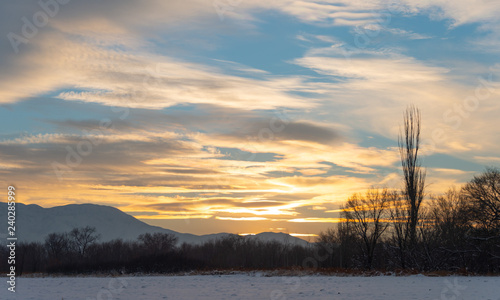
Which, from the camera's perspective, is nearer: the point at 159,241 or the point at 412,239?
the point at 412,239

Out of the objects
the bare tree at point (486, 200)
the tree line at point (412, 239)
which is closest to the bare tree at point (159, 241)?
the tree line at point (412, 239)

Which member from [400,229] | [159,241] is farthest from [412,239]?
[159,241]

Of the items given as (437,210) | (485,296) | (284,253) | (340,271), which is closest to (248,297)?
(485,296)

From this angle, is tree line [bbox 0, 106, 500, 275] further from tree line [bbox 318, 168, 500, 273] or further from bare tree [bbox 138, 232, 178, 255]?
bare tree [bbox 138, 232, 178, 255]

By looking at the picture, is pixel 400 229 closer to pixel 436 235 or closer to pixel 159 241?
pixel 436 235

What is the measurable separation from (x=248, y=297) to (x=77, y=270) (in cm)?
4729

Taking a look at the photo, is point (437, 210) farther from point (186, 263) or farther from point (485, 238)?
point (186, 263)

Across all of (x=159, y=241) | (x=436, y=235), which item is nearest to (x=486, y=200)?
(x=436, y=235)

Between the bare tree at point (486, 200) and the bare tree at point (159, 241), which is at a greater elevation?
the bare tree at point (486, 200)

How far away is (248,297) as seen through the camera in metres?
25.2

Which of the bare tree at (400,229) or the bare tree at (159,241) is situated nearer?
the bare tree at (400,229)

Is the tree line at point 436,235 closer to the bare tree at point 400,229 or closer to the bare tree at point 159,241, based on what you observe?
the bare tree at point 400,229

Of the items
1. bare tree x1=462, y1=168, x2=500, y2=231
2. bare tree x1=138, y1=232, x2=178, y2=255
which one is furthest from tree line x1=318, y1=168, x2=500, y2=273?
bare tree x1=138, y1=232, x2=178, y2=255

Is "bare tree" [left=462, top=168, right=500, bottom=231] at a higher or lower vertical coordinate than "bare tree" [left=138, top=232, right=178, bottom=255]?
higher
